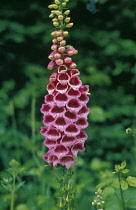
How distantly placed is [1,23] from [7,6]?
409mm

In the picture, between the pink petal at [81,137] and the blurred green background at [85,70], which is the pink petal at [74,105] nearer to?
the pink petal at [81,137]

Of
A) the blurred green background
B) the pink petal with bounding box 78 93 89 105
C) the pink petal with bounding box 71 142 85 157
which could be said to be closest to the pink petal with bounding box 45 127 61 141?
the pink petal with bounding box 71 142 85 157

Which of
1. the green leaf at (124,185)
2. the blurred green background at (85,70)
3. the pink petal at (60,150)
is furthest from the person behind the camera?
the blurred green background at (85,70)

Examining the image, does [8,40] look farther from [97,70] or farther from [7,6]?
[97,70]

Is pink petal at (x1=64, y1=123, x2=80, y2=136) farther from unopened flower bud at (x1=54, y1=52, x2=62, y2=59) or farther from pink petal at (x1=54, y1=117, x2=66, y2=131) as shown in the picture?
unopened flower bud at (x1=54, y1=52, x2=62, y2=59)

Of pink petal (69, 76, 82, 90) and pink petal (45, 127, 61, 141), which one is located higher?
pink petal (69, 76, 82, 90)

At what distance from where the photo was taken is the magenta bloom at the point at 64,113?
66.4 inches

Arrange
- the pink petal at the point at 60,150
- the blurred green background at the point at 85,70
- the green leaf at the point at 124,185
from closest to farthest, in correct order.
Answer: the green leaf at the point at 124,185 < the pink petal at the point at 60,150 < the blurred green background at the point at 85,70

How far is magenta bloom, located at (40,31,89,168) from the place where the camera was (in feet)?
5.53

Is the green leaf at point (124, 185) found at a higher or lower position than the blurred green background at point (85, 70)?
lower

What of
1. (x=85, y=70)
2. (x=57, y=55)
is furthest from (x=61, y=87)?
(x=85, y=70)

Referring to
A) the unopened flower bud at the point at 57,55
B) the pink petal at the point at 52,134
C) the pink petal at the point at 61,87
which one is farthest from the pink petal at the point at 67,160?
the unopened flower bud at the point at 57,55

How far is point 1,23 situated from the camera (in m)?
3.53

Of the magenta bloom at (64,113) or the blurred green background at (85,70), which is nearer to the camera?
the magenta bloom at (64,113)
